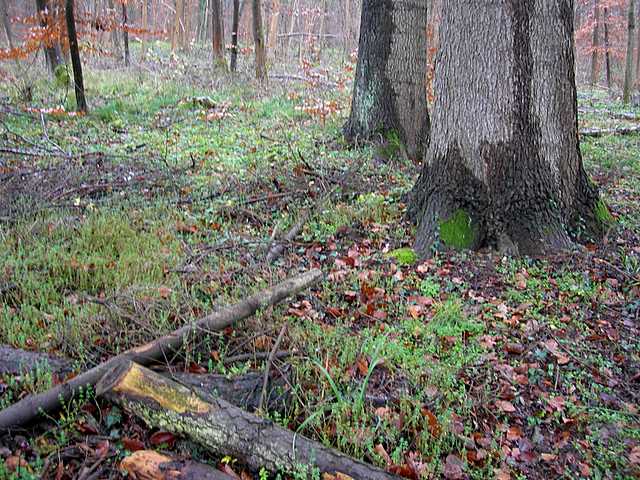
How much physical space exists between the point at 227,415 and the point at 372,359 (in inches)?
44.6

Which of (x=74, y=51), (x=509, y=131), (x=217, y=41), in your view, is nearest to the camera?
(x=509, y=131)

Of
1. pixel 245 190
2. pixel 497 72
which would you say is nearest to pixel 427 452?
pixel 497 72

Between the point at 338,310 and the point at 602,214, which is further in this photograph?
the point at 602,214

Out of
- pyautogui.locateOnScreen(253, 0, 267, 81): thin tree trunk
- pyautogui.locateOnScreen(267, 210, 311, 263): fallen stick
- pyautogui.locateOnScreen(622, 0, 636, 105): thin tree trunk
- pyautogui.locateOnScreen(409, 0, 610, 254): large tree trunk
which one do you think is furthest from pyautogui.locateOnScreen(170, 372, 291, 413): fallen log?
pyautogui.locateOnScreen(622, 0, 636, 105): thin tree trunk

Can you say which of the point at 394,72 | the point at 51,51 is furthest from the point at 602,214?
the point at 51,51

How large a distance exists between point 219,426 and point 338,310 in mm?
1778

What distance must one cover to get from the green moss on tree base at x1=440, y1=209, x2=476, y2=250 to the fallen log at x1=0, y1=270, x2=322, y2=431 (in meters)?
1.44

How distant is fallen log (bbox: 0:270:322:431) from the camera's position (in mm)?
3084

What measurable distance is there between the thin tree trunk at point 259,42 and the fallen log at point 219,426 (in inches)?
513

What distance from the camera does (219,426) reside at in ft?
9.78

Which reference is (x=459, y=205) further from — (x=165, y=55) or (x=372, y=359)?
(x=165, y=55)

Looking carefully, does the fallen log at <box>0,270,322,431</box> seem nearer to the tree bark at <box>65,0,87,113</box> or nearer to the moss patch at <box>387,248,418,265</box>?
the moss patch at <box>387,248,418,265</box>

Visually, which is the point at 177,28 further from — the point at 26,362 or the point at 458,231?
the point at 26,362

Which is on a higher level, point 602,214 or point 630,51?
point 630,51
